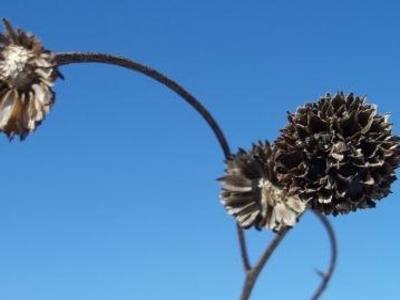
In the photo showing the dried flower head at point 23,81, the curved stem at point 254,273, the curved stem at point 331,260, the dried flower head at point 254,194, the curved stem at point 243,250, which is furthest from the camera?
the curved stem at point 331,260

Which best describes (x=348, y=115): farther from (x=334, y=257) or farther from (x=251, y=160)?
(x=334, y=257)

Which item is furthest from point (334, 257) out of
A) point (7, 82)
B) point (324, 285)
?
point (7, 82)

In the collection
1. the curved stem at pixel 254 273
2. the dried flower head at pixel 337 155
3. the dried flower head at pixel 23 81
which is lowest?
the curved stem at pixel 254 273

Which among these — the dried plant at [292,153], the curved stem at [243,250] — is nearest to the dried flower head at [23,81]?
the dried plant at [292,153]

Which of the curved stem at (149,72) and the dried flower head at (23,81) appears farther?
the curved stem at (149,72)

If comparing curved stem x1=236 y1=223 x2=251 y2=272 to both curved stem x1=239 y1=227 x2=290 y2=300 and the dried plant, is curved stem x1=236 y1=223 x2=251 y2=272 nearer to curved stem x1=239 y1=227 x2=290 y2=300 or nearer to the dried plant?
curved stem x1=239 y1=227 x2=290 y2=300

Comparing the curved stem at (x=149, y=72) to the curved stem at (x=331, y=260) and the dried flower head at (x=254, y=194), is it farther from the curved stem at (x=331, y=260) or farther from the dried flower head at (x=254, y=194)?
the curved stem at (x=331, y=260)
